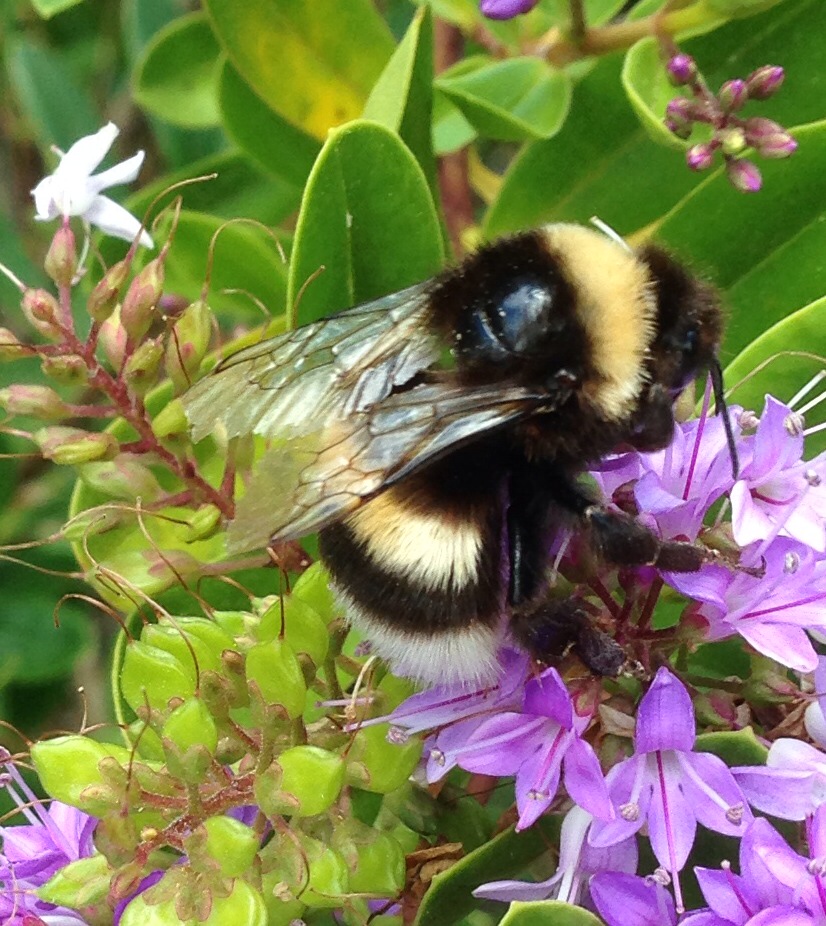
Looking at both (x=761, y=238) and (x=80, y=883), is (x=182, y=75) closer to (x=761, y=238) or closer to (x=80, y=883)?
(x=761, y=238)

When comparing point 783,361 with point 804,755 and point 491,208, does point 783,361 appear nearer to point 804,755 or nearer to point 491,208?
point 804,755

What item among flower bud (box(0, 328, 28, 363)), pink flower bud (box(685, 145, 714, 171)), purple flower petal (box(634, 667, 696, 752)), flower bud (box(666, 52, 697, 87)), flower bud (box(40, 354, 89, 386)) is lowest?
purple flower petal (box(634, 667, 696, 752))

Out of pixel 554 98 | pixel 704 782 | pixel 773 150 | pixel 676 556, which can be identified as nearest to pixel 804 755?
pixel 704 782

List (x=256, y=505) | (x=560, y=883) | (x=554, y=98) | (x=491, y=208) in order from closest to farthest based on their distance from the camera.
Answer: (x=256, y=505) → (x=560, y=883) → (x=554, y=98) → (x=491, y=208)

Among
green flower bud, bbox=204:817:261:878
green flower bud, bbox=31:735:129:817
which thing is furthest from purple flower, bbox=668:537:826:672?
green flower bud, bbox=31:735:129:817

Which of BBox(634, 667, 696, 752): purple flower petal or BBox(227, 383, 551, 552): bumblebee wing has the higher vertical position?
BBox(227, 383, 551, 552): bumblebee wing

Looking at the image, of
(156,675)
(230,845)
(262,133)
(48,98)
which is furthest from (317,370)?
(48,98)

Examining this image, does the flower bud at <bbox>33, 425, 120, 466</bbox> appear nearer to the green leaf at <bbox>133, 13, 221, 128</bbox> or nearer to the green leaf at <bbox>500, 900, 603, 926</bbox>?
the green leaf at <bbox>500, 900, 603, 926</bbox>

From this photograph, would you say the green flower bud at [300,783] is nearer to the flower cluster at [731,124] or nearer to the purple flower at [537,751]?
the purple flower at [537,751]
